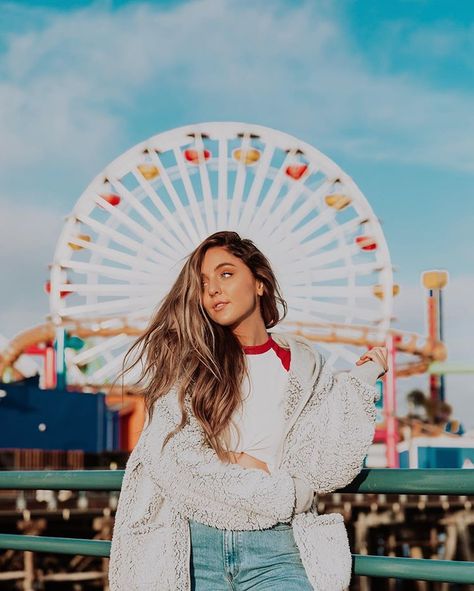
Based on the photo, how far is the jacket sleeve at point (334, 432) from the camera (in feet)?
7.29

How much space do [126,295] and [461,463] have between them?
884 cm

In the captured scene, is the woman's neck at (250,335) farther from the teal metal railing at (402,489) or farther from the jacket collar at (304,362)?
the teal metal railing at (402,489)

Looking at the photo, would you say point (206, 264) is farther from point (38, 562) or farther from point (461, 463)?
point (461, 463)

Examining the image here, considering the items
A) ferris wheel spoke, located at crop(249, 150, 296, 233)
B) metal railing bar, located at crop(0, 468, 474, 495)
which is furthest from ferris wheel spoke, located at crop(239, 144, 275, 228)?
metal railing bar, located at crop(0, 468, 474, 495)

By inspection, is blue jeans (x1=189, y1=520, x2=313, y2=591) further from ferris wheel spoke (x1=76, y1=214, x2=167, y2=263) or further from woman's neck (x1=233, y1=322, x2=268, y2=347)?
ferris wheel spoke (x1=76, y1=214, x2=167, y2=263)

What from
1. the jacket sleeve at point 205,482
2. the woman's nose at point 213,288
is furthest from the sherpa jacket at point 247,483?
the woman's nose at point 213,288

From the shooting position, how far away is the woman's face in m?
2.44

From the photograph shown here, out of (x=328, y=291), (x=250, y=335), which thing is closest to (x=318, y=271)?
(x=328, y=291)

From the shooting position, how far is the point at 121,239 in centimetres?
2748

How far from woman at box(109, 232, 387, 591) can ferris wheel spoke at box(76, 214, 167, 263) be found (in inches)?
960

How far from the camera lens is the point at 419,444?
26.6m

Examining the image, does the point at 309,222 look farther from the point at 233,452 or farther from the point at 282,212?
the point at 233,452

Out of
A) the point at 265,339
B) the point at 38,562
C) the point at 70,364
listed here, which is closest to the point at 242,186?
the point at 70,364

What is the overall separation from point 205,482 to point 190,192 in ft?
83.7
